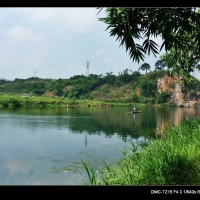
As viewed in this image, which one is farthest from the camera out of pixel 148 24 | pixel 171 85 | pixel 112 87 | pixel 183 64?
pixel 171 85

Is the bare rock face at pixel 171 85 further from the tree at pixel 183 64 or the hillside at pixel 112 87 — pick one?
the tree at pixel 183 64

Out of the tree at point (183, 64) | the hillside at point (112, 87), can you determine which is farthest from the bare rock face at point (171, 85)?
the tree at point (183, 64)

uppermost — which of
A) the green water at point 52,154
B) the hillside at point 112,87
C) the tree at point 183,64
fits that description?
the tree at point 183,64

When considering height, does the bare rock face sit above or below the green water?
above

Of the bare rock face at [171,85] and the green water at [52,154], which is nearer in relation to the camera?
the green water at [52,154]

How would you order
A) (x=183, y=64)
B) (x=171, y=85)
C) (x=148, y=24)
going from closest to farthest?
(x=148, y=24), (x=183, y=64), (x=171, y=85)

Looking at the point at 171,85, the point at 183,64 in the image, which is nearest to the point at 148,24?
the point at 183,64

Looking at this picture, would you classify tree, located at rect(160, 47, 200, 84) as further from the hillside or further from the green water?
the green water

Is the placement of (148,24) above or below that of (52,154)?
above

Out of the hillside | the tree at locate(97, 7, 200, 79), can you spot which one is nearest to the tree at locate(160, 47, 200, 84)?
the hillside

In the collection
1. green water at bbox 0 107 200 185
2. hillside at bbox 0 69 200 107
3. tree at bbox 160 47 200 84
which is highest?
tree at bbox 160 47 200 84

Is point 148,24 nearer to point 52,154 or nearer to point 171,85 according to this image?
point 52,154

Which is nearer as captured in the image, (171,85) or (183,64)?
(183,64)
